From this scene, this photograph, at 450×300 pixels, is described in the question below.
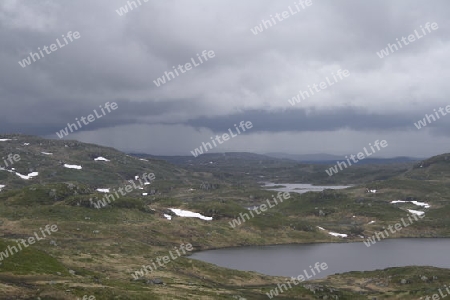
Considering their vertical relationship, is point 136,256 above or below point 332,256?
above

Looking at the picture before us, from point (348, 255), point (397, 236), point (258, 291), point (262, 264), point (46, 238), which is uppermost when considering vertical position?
point (46, 238)

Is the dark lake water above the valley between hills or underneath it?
underneath

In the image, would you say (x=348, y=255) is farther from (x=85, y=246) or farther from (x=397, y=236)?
(x=85, y=246)

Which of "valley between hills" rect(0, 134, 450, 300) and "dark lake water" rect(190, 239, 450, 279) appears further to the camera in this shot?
→ "dark lake water" rect(190, 239, 450, 279)

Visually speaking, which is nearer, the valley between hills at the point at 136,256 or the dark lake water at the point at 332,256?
the valley between hills at the point at 136,256

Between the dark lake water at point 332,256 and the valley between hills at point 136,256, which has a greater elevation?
the valley between hills at point 136,256

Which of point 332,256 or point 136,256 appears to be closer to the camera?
point 136,256

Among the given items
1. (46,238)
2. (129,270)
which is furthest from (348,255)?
(46,238)

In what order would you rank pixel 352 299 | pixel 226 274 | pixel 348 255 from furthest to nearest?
1. pixel 348 255
2. pixel 226 274
3. pixel 352 299
